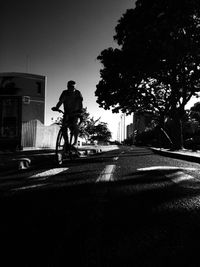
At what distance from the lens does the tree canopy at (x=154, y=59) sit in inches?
761

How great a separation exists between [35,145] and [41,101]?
1910 centimetres

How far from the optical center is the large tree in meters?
19.3

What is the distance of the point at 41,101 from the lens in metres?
42.9

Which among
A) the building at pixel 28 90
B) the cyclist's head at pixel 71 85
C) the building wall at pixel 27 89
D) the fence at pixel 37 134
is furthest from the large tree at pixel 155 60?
the building wall at pixel 27 89

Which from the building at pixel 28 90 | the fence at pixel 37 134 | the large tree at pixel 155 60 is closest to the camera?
the large tree at pixel 155 60

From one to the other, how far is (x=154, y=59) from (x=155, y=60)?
0.34 ft

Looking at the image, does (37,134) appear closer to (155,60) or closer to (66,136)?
(155,60)

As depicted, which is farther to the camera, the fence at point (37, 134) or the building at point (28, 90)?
the building at point (28, 90)

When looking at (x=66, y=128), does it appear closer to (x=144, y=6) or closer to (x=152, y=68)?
(x=152, y=68)

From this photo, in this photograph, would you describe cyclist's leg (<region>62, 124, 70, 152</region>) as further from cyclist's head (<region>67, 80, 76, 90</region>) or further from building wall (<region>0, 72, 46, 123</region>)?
building wall (<region>0, 72, 46, 123</region>)

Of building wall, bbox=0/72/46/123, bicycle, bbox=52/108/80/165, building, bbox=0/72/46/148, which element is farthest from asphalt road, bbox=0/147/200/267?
building wall, bbox=0/72/46/123

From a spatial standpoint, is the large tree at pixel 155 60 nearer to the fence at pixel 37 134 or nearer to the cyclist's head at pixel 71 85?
the fence at pixel 37 134

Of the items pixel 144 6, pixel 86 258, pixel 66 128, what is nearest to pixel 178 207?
pixel 86 258

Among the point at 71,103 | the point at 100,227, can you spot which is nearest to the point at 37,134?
the point at 71,103
